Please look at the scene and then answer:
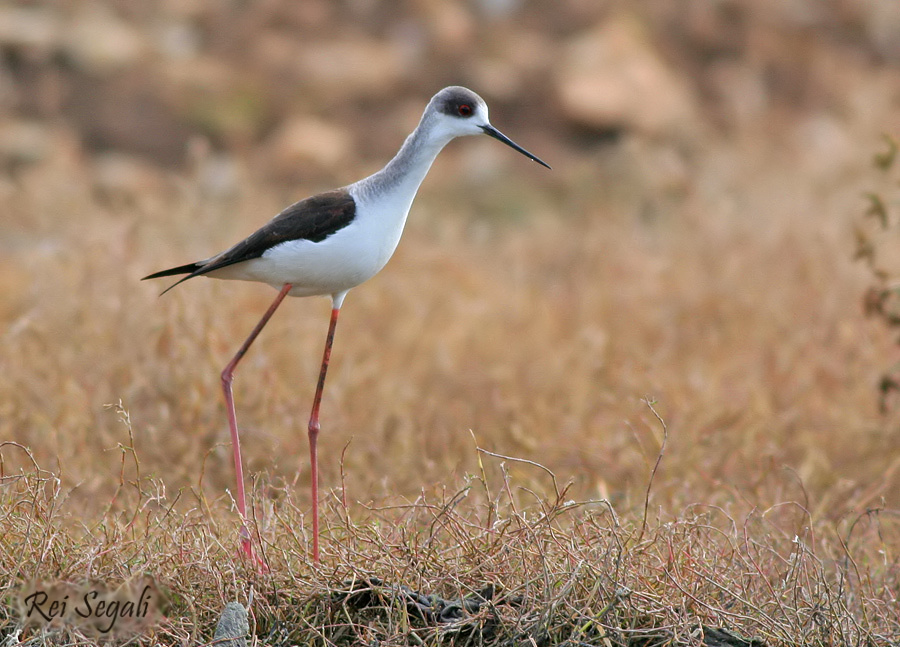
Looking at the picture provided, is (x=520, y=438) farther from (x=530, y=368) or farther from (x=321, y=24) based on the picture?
(x=321, y=24)

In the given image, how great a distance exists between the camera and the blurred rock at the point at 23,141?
9.98 meters

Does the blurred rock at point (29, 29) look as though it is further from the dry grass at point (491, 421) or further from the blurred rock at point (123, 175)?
the dry grass at point (491, 421)

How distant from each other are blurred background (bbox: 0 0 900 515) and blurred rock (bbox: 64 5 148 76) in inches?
1.5

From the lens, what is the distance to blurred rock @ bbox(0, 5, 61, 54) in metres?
11.8

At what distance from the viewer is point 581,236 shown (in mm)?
8453

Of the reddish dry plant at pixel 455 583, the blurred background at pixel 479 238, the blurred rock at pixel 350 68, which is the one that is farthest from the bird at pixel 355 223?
the blurred rock at pixel 350 68

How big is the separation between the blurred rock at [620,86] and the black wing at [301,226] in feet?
27.4

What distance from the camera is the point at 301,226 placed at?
10.4 ft

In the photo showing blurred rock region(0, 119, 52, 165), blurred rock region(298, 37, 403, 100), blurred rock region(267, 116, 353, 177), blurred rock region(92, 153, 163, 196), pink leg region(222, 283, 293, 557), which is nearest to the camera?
pink leg region(222, 283, 293, 557)

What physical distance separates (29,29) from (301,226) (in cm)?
1026

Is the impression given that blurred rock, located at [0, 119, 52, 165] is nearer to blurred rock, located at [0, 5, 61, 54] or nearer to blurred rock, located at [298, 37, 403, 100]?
blurred rock, located at [0, 5, 61, 54]

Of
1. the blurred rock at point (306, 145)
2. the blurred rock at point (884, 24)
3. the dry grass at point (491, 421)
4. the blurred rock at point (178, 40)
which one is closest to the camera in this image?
the dry grass at point (491, 421)

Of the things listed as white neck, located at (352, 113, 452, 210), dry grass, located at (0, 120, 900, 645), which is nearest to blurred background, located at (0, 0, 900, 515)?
dry grass, located at (0, 120, 900, 645)

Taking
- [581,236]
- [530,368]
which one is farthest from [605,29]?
[530,368]
